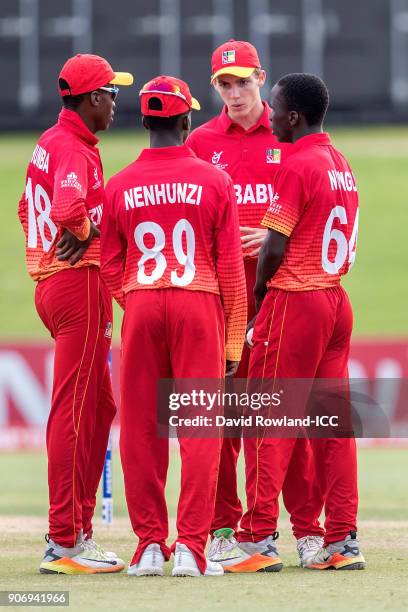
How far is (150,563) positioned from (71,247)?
174 centimetres

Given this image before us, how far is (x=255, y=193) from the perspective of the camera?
777 centimetres

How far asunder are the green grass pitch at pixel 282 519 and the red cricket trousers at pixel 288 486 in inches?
10.7

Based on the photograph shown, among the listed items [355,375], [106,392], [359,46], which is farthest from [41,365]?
[359,46]

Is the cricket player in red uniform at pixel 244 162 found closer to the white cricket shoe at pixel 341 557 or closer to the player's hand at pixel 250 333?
the player's hand at pixel 250 333

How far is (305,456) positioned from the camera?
7.54 m

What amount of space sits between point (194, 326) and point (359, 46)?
26021 millimetres

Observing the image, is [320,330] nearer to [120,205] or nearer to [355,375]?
[120,205]

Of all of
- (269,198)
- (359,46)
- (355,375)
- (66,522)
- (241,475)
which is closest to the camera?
(66,522)

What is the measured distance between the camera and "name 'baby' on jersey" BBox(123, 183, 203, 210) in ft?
22.0

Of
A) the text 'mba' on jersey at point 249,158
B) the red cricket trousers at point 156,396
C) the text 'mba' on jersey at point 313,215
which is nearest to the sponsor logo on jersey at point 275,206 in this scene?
the text 'mba' on jersey at point 313,215

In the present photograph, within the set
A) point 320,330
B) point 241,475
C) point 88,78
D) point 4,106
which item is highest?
point 4,106

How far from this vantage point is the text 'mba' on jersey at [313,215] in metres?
6.98

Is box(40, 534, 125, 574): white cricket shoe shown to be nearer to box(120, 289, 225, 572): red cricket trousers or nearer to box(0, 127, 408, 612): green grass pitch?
box(0, 127, 408, 612): green grass pitch

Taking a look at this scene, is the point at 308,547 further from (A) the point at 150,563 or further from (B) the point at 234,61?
(B) the point at 234,61
